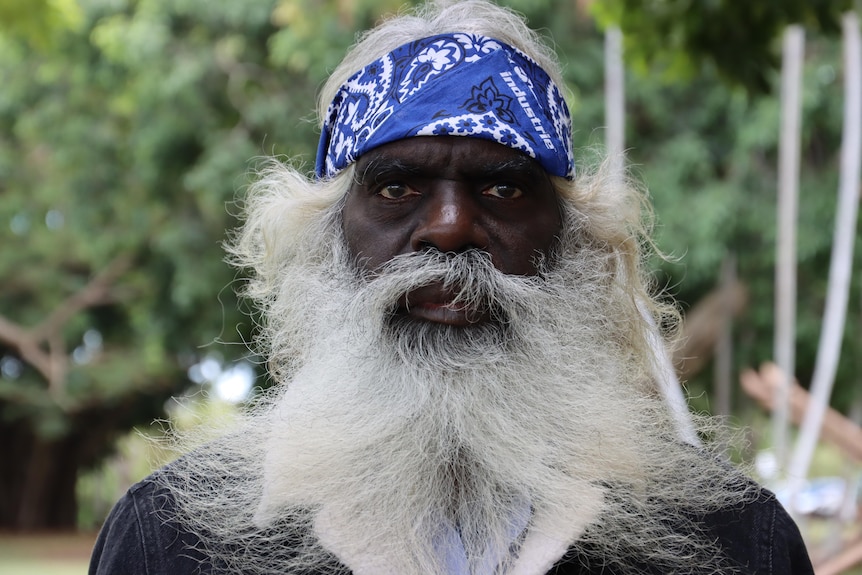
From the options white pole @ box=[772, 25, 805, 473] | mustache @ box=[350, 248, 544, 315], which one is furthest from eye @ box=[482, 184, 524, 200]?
white pole @ box=[772, 25, 805, 473]

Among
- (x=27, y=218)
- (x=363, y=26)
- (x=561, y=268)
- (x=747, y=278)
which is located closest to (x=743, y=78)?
(x=561, y=268)

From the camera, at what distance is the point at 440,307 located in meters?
2.01

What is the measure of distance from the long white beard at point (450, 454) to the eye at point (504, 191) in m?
0.14

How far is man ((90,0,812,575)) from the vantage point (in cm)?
190

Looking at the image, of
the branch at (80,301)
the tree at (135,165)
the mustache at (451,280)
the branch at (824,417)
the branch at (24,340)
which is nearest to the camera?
the mustache at (451,280)

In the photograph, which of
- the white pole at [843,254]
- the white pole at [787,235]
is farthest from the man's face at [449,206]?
the white pole at [787,235]

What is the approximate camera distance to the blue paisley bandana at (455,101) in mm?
2014

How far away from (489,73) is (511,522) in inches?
34.5

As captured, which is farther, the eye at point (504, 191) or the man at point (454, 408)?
the eye at point (504, 191)

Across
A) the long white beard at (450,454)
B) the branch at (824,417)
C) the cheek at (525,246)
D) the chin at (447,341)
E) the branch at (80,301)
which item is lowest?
the branch at (80,301)

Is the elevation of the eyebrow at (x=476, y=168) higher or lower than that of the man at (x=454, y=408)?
higher

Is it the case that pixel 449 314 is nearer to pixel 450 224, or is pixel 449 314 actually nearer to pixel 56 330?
pixel 450 224

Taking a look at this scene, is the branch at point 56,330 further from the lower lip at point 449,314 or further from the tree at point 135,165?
the lower lip at point 449,314

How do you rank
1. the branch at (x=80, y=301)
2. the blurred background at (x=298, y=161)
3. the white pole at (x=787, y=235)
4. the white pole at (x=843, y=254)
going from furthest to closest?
the branch at (x=80, y=301) < the blurred background at (x=298, y=161) < the white pole at (x=787, y=235) < the white pole at (x=843, y=254)
